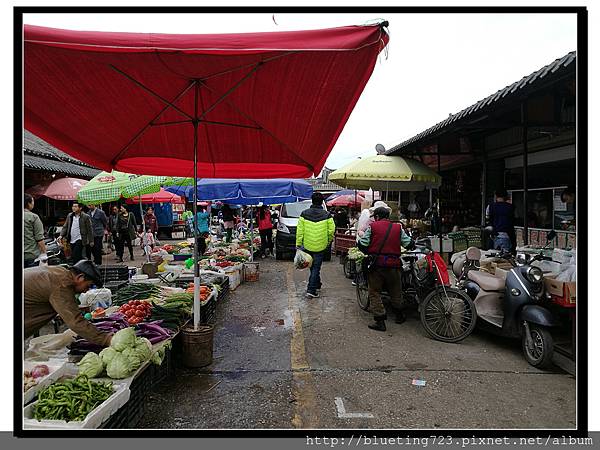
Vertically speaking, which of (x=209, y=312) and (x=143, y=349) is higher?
(x=143, y=349)

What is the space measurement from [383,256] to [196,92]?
349 centimetres

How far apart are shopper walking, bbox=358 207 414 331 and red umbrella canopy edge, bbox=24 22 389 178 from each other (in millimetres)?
1324

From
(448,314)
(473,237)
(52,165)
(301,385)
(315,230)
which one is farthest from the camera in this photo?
(52,165)

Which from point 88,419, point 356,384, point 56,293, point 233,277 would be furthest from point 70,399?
point 233,277

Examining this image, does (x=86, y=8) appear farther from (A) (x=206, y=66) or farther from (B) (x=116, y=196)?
(B) (x=116, y=196)

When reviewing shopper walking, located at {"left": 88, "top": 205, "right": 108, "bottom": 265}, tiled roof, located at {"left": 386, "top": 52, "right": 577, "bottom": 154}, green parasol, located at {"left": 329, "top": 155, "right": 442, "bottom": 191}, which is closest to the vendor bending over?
tiled roof, located at {"left": 386, "top": 52, "right": 577, "bottom": 154}

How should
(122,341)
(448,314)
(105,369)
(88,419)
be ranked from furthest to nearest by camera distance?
1. (448,314)
2. (122,341)
3. (105,369)
4. (88,419)

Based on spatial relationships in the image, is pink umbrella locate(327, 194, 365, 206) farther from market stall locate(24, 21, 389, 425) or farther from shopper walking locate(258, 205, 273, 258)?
market stall locate(24, 21, 389, 425)

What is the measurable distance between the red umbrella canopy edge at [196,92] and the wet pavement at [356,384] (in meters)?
2.68

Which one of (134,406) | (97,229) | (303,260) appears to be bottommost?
(134,406)

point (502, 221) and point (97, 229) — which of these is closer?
point (502, 221)

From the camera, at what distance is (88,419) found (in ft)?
9.05

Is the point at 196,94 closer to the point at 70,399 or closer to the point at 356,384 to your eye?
the point at 70,399

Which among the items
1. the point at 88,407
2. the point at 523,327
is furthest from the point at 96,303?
the point at 523,327
